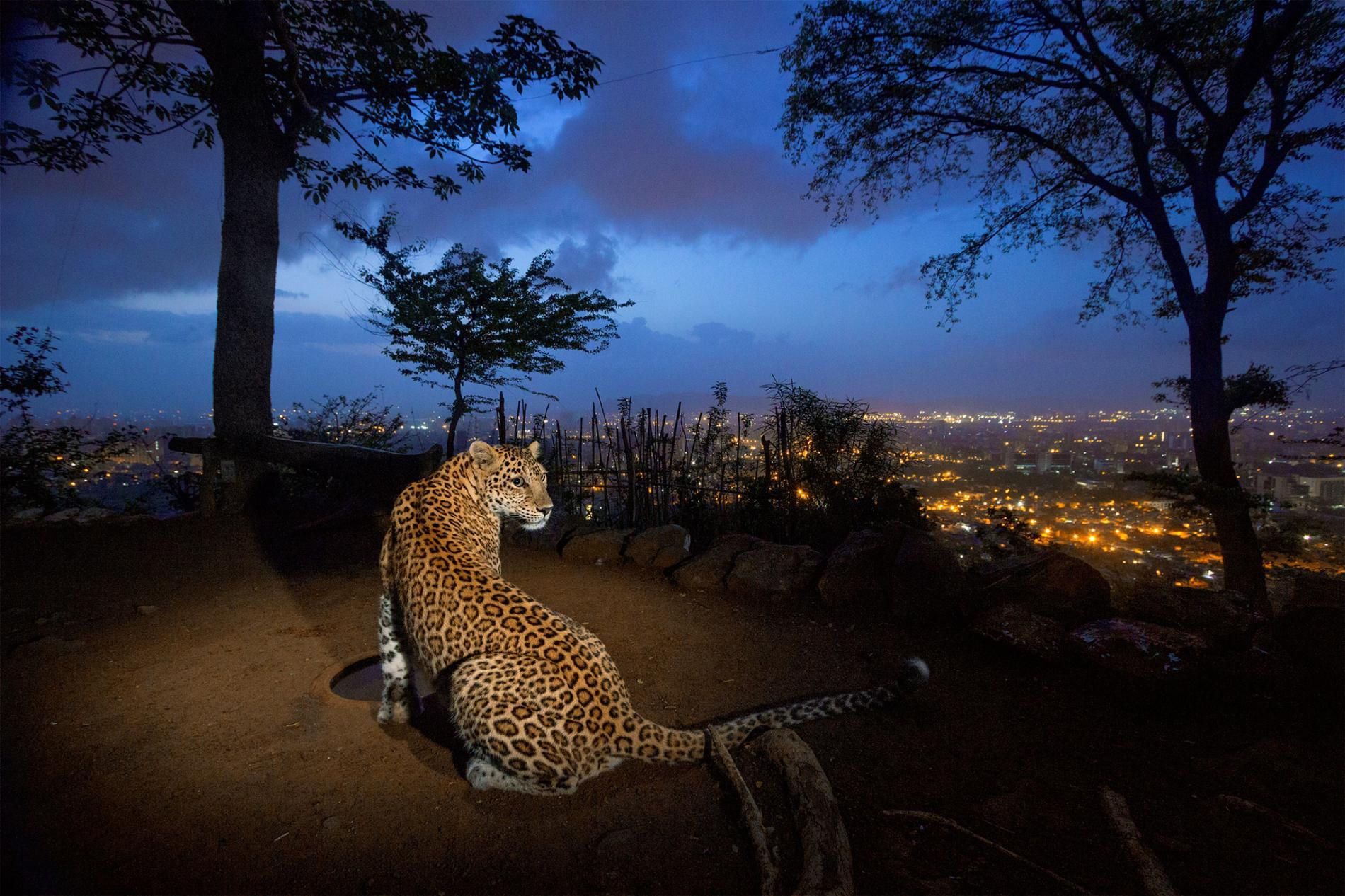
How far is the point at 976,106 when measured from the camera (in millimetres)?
8609

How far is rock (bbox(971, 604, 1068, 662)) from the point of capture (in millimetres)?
4234

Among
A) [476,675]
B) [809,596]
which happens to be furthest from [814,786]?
[809,596]

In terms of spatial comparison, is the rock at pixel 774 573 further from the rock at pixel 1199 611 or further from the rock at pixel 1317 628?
the rock at pixel 1317 628

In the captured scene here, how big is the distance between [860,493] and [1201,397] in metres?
4.47

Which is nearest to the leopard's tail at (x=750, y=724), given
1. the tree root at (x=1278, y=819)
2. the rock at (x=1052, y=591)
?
the tree root at (x=1278, y=819)

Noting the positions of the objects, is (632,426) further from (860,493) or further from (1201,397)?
(1201,397)

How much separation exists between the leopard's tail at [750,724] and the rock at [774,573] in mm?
2426

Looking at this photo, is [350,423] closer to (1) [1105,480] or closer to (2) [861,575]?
(2) [861,575]

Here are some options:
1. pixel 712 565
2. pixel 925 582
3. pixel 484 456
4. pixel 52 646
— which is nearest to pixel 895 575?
pixel 925 582

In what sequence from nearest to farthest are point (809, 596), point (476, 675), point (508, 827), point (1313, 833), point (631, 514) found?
1. point (1313, 833)
2. point (508, 827)
3. point (476, 675)
4. point (809, 596)
5. point (631, 514)

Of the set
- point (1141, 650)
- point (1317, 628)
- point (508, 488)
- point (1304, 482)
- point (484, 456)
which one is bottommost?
point (1141, 650)

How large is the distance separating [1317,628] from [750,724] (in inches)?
144

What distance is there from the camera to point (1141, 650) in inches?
148

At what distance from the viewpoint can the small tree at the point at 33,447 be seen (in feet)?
26.9
